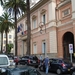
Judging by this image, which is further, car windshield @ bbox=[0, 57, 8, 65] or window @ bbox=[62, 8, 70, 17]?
window @ bbox=[62, 8, 70, 17]

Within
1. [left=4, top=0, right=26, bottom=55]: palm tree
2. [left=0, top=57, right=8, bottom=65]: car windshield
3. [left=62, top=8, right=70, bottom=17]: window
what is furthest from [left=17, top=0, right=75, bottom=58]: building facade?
[left=0, top=57, right=8, bottom=65]: car windshield

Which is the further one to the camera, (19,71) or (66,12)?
(66,12)

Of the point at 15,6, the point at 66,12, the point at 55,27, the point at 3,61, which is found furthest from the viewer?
the point at 15,6

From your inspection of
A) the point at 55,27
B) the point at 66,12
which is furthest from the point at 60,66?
the point at 55,27

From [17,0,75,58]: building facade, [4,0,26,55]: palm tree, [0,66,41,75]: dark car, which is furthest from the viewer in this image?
[4,0,26,55]: palm tree

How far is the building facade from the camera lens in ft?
102

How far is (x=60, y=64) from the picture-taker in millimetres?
16656

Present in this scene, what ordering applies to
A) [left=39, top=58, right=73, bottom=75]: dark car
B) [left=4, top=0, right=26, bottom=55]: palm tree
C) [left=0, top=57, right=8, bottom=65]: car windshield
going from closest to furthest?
[left=0, top=57, right=8, bottom=65]: car windshield < [left=39, top=58, right=73, bottom=75]: dark car < [left=4, top=0, right=26, bottom=55]: palm tree

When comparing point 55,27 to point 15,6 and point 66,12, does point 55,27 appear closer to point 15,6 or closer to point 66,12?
point 66,12

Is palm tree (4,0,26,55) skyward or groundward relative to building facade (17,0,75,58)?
skyward

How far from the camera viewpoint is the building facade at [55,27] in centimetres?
3108

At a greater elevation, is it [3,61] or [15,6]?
[15,6]

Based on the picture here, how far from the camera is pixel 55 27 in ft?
111

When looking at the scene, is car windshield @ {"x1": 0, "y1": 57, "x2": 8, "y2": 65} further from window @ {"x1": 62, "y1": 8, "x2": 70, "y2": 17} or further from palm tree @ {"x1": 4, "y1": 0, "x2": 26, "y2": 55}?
palm tree @ {"x1": 4, "y1": 0, "x2": 26, "y2": 55}
